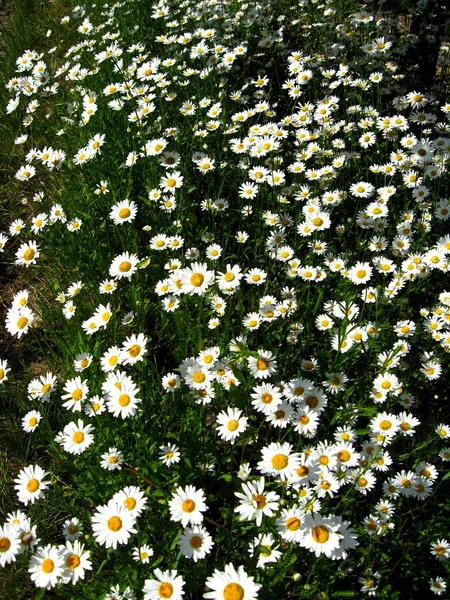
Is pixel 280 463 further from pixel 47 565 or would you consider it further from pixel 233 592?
pixel 47 565

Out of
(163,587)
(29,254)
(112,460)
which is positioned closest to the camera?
(163,587)

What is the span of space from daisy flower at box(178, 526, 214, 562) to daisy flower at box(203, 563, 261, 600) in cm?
28

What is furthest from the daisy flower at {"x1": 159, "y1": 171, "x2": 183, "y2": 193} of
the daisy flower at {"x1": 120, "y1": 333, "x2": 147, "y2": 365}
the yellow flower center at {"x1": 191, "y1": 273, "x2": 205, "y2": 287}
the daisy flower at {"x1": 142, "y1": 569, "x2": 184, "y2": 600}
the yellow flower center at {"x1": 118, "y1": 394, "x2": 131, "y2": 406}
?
the daisy flower at {"x1": 142, "y1": 569, "x2": 184, "y2": 600}

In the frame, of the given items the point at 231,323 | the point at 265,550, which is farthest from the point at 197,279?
the point at 265,550

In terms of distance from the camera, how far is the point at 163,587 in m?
1.85

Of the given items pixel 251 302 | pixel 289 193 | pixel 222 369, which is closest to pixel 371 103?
pixel 289 193

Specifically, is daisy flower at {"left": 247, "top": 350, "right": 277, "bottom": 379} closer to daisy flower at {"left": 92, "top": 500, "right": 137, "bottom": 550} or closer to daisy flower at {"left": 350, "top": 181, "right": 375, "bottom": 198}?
daisy flower at {"left": 92, "top": 500, "right": 137, "bottom": 550}

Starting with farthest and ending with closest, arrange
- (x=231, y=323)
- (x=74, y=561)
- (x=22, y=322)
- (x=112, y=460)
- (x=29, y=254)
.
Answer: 1. (x=29, y=254)
2. (x=231, y=323)
3. (x=22, y=322)
4. (x=112, y=460)
5. (x=74, y=561)

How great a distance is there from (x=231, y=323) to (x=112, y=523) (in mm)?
1513

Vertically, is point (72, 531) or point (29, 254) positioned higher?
point (29, 254)

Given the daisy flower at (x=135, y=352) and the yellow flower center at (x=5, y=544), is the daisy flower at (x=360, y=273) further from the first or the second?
the yellow flower center at (x=5, y=544)

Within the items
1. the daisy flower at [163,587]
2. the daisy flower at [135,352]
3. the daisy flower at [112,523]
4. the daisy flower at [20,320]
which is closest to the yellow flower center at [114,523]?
the daisy flower at [112,523]

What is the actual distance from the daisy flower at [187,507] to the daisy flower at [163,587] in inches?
8.2

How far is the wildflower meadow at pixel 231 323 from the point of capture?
85.0 inches
